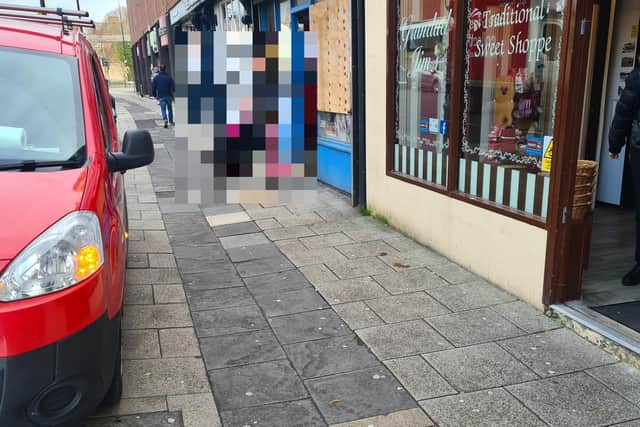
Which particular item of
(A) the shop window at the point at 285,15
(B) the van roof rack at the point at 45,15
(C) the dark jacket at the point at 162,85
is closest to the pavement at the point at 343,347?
(B) the van roof rack at the point at 45,15

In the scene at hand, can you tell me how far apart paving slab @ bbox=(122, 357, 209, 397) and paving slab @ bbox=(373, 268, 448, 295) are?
1775 millimetres

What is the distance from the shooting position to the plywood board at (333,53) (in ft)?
24.4

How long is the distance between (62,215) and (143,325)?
1819 mm

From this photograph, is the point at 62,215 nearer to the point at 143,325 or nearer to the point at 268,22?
the point at 143,325

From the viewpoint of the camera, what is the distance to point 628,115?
4.22 meters

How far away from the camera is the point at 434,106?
570cm

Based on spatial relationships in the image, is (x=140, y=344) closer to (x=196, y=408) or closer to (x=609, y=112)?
(x=196, y=408)

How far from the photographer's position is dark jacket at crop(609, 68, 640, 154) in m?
4.10

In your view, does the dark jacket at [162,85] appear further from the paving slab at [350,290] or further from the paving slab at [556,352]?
the paving slab at [556,352]

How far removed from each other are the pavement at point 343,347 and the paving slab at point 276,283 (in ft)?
0.06

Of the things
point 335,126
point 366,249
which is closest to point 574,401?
point 366,249

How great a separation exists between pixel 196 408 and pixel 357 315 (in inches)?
58.6

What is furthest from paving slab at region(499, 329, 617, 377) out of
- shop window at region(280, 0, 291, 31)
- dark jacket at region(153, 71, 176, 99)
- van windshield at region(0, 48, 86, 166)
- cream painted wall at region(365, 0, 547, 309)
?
dark jacket at region(153, 71, 176, 99)

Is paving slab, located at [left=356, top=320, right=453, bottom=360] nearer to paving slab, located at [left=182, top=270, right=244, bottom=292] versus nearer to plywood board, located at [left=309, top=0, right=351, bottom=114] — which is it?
paving slab, located at [left=182, top=270, right=244, bottom=292]
